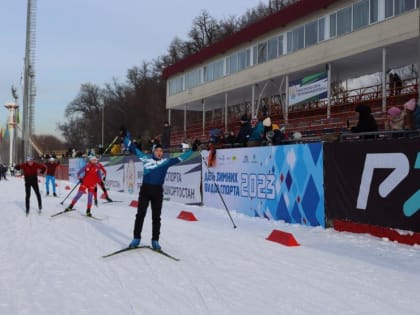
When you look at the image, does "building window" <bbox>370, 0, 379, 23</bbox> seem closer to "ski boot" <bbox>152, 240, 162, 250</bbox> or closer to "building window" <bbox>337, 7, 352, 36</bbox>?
"building window" <bbox>337, 7, 352, 36</bbox>

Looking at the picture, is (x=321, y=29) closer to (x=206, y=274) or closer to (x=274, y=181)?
(x=274, y=181)

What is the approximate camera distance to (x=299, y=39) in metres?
28.5

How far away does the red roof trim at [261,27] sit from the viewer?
27.1 m

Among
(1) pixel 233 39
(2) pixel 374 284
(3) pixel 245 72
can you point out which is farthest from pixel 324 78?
(2) pixel 374 284

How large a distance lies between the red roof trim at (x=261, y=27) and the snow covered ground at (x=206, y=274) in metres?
19.0

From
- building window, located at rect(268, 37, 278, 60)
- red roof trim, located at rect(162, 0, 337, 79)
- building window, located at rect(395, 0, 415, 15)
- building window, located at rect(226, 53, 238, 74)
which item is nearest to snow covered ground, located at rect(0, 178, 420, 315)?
building window, located at rect(395, 0, 415, 15)

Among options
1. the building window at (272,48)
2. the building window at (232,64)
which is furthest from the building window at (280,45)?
the building window at (232,64)

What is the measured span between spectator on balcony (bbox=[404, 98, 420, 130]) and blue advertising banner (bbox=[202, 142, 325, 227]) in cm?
230

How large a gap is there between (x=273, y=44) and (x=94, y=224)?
71.1ft

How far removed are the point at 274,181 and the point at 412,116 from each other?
4.36m

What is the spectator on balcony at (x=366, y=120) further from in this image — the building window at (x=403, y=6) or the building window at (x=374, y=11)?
the building window at (x=374, y=11)

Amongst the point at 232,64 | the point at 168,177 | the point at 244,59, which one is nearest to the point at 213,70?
the point at 232,64

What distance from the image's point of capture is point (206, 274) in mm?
6758

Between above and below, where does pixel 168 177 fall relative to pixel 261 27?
below
